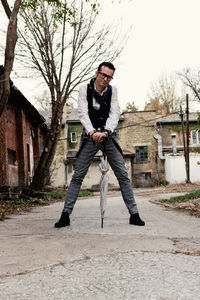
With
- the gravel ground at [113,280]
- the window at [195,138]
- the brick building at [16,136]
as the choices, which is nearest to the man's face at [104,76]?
the gravel ground at [113,280]

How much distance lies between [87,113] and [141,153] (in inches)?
1442

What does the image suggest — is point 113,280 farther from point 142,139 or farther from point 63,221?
point 142,139

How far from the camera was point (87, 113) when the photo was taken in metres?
4.78

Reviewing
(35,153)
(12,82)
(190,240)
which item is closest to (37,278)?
(190,240)

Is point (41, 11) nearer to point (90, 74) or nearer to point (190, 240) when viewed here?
point (90, 74)

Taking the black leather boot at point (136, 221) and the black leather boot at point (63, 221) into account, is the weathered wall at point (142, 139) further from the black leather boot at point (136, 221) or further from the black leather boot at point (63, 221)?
the black leather boot at point (63, 221)

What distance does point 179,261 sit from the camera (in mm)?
2748

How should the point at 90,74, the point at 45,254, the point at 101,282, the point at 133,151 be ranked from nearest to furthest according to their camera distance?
1. the point at 101,282
2. the point at 45,254
3. the point at 90,74
4. the point at 133,151

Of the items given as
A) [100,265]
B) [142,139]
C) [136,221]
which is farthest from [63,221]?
[142,139]

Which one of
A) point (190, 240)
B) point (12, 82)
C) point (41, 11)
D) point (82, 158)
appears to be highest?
point (41, 11)

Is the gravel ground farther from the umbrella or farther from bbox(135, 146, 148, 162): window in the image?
bbox(135, 146, 148, 162): window

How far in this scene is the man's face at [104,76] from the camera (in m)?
4.72

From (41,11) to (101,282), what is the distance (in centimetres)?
1324

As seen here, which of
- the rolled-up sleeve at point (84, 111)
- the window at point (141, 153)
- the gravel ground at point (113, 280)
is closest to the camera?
the gravel ground at point (113, 280)
